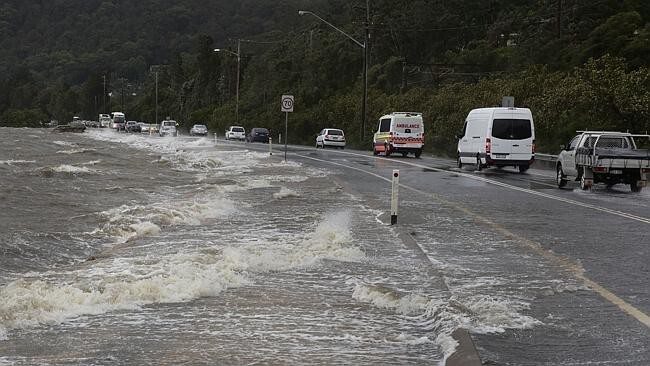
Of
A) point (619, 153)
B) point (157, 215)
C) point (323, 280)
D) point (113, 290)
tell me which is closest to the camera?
point (113, 290)

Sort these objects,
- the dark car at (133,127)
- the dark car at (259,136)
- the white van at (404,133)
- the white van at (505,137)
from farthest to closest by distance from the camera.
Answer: the dark car at (133,127) → the dark car at (259,136) → the white van at (404,133) → the white van at (505,137)

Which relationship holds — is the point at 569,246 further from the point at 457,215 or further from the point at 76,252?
the point at 76,252

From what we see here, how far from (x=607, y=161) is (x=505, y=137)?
697cm

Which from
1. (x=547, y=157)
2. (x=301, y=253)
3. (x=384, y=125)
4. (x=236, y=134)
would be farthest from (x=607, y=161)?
(x=236, y=134)

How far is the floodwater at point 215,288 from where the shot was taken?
21.1ft

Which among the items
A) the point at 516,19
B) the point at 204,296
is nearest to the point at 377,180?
the point at 204,296

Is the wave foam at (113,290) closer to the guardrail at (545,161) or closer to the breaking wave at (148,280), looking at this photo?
the breaking wave at (148,280)

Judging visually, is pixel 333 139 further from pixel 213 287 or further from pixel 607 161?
pixel 213 287

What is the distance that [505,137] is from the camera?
28.7 metres

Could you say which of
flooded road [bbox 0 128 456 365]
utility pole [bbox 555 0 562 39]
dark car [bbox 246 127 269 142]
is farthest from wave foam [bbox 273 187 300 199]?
dark car [bbox 246 127 269 142]

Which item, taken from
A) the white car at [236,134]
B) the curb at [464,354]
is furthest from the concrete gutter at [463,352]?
the white car at [236,134]

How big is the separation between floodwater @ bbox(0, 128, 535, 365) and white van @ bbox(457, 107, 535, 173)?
11.6 m

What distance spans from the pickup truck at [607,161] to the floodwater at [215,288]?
758 centimetres

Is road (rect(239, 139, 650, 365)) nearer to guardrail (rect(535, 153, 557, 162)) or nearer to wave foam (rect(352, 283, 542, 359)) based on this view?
wave foam (rect(352, 283, 542, 359))
